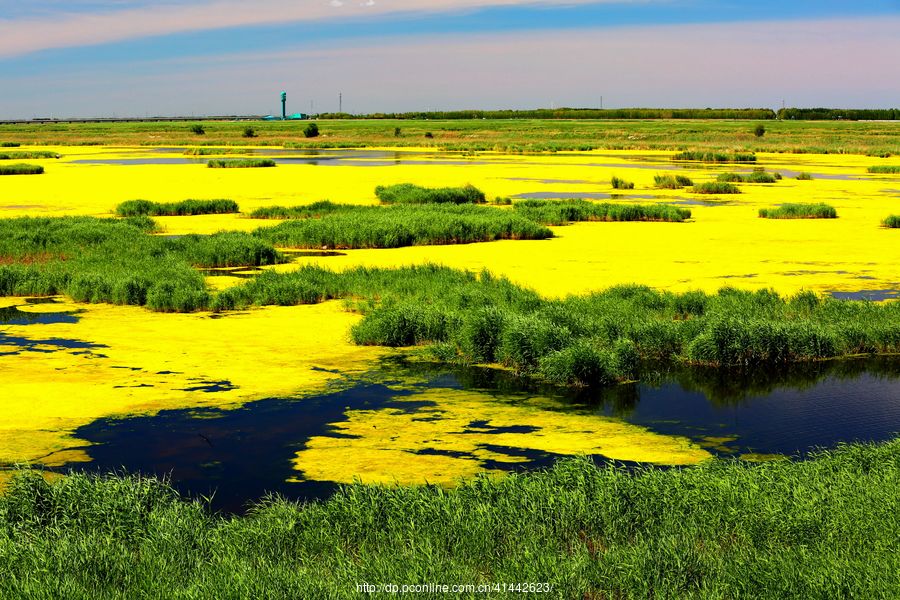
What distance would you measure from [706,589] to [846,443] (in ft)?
13.9

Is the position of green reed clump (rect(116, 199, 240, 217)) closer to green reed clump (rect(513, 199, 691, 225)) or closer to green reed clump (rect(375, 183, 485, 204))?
green reed clump (rect(375, 183, 485, 204))

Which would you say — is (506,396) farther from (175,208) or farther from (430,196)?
(175,208)

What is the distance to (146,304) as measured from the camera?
52.4 ft

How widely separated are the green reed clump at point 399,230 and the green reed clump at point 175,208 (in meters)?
6.29

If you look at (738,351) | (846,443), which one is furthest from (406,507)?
(738,351)

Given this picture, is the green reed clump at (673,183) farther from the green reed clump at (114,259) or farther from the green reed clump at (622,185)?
the green reed clump at (114,259)

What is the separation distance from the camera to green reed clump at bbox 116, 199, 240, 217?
1149 inches

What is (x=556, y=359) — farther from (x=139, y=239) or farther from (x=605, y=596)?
(x=139, y=239)

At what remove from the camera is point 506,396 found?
1118 centimetres

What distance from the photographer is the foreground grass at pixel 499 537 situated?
5750 mm

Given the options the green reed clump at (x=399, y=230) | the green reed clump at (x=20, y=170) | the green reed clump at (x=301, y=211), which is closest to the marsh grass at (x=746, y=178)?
the green reed clump at (x=399, y=230)

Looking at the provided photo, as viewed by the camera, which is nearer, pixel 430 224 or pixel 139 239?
pixel 139 239

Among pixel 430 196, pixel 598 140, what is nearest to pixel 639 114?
pixel 598 140

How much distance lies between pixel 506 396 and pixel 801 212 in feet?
67.7
